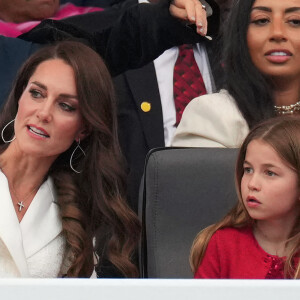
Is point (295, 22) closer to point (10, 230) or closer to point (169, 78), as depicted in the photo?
point (169, 78)

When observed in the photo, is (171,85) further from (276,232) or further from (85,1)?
(276,232)

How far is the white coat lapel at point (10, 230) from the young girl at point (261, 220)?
1.08ft

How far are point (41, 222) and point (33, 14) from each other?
71cm

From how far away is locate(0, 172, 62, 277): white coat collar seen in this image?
150 centimetres

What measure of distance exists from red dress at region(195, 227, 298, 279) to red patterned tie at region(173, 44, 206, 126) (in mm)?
581

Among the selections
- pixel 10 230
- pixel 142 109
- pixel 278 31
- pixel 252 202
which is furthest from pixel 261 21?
pixel 10 230

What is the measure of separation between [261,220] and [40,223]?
46 centimetres

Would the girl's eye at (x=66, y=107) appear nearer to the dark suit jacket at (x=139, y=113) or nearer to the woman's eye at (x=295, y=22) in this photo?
the dark suit jacket at (x=139, y=113)

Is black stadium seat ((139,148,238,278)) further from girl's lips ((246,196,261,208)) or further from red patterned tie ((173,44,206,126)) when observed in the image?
red patterned tie ((173,44,206,126))

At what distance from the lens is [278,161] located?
4.39ft

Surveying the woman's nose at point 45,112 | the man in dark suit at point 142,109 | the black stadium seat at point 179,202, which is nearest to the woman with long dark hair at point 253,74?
the man in dark suit at point 142,109

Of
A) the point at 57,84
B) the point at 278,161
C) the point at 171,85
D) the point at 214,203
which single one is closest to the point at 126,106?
the point at 171,85

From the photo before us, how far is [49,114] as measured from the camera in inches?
61.7

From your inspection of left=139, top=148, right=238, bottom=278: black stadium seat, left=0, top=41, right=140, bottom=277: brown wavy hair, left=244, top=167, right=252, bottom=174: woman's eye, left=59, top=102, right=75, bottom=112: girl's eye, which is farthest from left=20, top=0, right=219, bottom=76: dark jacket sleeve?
left=244, top=167, right=252, bottom=174: woman's eye
